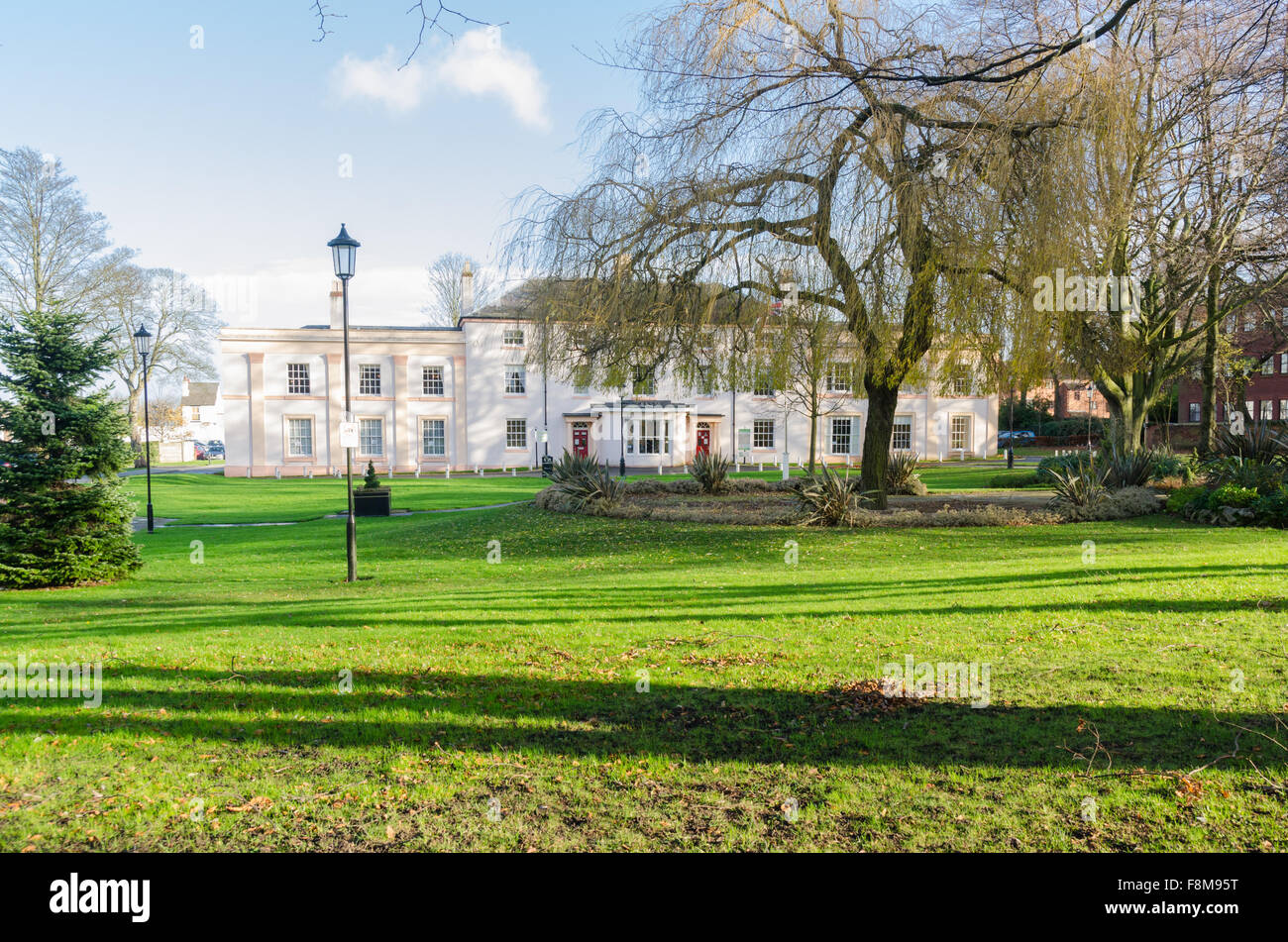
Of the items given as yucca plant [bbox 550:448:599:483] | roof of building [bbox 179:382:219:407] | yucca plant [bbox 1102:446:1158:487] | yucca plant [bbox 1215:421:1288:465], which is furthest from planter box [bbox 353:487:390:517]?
roof of building [bbox 179:382:219:407]

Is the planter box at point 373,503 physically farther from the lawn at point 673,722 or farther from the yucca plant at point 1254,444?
the yucca plant at point 1254,444

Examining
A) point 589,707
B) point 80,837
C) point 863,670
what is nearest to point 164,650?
point 80,837

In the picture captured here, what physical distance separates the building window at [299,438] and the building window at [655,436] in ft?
61.0

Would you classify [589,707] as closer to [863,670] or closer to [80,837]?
[863,670]

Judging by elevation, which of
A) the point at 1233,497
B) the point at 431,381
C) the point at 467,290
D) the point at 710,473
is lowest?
the point at 1233,497

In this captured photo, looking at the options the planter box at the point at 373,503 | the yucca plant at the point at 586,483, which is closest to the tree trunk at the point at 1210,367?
the yucca plant at the point at 586,483

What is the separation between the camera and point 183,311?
50.3m

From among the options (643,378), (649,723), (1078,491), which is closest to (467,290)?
(643,378)

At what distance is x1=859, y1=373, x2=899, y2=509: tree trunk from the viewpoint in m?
16.0

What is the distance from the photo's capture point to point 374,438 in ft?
147

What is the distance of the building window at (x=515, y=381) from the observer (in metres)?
45.9

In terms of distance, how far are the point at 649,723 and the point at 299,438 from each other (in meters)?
43.9

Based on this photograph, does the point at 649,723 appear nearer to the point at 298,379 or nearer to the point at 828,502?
the point at 828,502

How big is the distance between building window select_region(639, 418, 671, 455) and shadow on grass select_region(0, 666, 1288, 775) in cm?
3957
